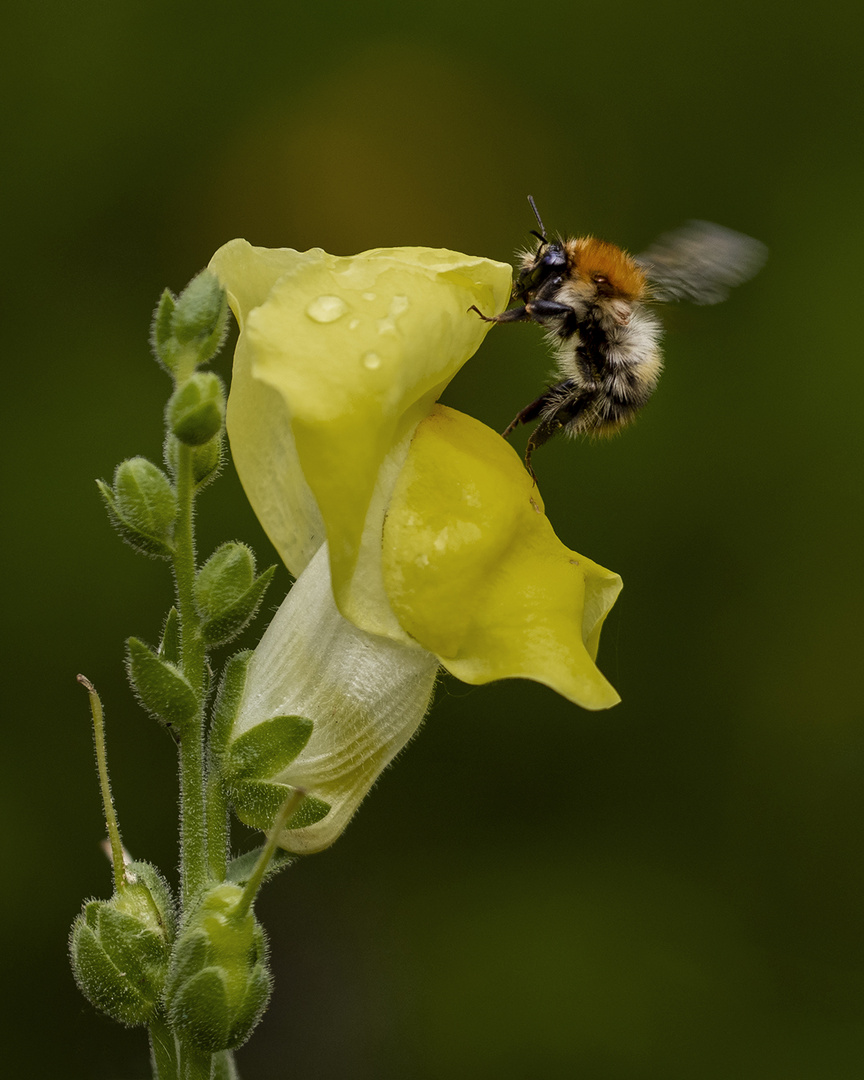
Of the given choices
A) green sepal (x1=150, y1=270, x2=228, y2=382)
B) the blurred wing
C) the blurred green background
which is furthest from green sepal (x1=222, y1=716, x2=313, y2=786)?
the blurred green background

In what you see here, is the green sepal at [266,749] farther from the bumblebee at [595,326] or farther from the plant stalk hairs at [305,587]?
the bumblebee at [595,326]

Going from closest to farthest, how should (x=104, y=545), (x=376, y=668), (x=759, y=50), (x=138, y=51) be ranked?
(x=376, y=668) → (x=104, y=545) → (x=138, y=51) → (x=759, y=50)

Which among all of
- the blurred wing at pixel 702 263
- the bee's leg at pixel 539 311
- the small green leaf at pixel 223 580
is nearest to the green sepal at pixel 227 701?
the small green leaf at pixel 223 580

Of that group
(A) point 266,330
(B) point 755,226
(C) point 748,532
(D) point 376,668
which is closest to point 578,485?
(C) point 748,532

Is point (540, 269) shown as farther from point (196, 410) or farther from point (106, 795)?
point (106, 795)

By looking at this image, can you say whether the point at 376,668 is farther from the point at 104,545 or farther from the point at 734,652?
the point at 734,652

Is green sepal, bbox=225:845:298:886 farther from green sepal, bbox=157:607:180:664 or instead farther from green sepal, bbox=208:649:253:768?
green sepal, bbox=157:607:180:664

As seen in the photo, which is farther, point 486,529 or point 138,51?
point 138,51

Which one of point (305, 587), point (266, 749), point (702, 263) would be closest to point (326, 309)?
point (305, 587)
